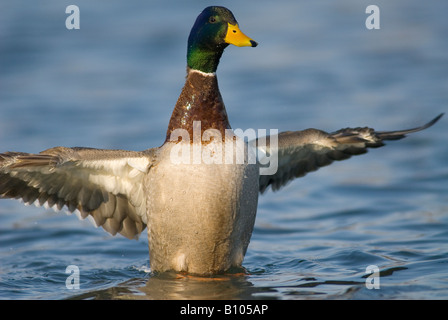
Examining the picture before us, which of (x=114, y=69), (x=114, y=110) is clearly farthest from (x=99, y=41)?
(x=114, y=110)

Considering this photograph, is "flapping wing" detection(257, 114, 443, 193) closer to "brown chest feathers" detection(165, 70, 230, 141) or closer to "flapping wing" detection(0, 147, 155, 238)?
"brown chest feathers" detection(165, 70, 230, 141)

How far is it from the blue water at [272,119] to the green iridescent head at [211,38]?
6.02 feet

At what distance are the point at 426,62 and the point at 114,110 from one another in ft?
19.2

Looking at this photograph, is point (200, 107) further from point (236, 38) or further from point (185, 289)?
point (185, 289)

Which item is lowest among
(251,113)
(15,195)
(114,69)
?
(15,195)

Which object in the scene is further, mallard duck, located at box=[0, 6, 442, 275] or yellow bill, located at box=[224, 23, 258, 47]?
yellow bill, located at box=[224, 23, 258, 47]

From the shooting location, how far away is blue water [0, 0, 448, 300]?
689 centimetres

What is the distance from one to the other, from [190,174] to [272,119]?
6231 millimetres

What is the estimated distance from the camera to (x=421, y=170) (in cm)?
1057

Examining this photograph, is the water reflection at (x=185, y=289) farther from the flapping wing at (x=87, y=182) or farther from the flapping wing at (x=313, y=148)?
the flapping wing at (x=313, y=148)

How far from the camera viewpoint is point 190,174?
6156 millimetres

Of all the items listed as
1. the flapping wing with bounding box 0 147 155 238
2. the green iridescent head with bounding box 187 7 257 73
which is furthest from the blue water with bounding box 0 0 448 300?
the green iridescent head with bounding box 187 7 257 73

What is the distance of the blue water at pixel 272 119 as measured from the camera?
6.89m
